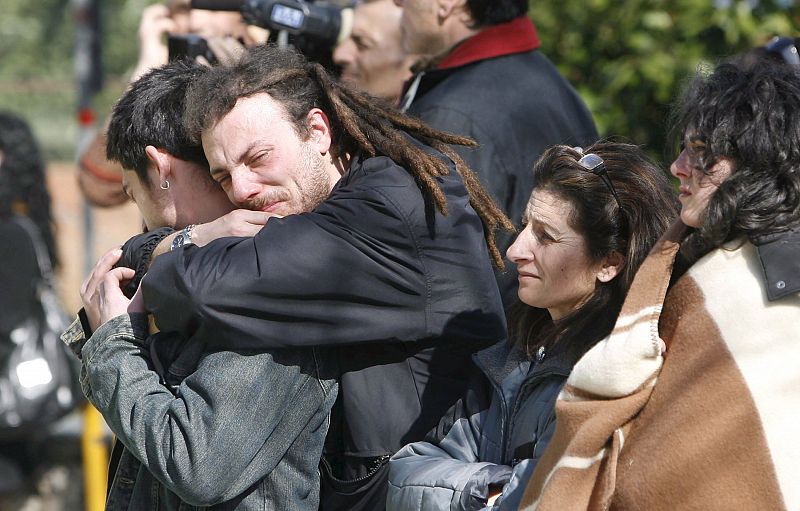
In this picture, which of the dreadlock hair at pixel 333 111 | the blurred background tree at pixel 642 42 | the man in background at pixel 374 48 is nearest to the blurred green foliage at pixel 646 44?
the blurred background tree at pixel 642 42

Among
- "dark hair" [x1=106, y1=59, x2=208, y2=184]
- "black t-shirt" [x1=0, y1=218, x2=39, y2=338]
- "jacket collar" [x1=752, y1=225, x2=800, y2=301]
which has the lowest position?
"black t-shirt" [x1=0, y1=218, x2=39, y2=338]

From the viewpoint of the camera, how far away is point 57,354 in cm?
484

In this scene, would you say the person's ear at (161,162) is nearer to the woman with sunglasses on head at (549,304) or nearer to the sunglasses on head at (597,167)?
the woman with sunglasses on head at (549,304)

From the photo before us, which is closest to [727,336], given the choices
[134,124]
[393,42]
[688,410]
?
[688,410]

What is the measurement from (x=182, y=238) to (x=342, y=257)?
367mm

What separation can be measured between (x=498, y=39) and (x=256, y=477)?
1761 mm

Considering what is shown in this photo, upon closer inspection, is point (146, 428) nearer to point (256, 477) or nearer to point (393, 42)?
point (256, 477)

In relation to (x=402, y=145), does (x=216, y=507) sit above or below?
below

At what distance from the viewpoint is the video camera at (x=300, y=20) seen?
3.53 meters

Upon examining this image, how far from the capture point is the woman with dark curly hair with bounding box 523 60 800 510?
1645mm

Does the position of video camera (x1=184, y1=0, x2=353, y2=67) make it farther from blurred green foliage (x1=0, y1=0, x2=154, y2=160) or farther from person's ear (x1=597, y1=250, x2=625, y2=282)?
blurred green foliage (x1=0, y1=0, x2=154, y2=160)

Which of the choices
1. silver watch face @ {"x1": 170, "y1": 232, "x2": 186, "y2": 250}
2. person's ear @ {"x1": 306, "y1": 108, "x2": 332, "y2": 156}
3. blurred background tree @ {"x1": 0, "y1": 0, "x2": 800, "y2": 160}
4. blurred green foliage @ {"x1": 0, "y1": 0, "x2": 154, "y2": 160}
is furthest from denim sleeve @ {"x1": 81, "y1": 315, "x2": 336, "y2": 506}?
blurred green foliage @ {"x1": 0, "y1": 0, "x2": 154, "y2": 160}

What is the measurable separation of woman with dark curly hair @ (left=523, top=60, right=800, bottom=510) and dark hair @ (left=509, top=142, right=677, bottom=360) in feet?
0.90

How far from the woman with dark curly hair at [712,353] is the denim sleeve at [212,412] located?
506 mm
